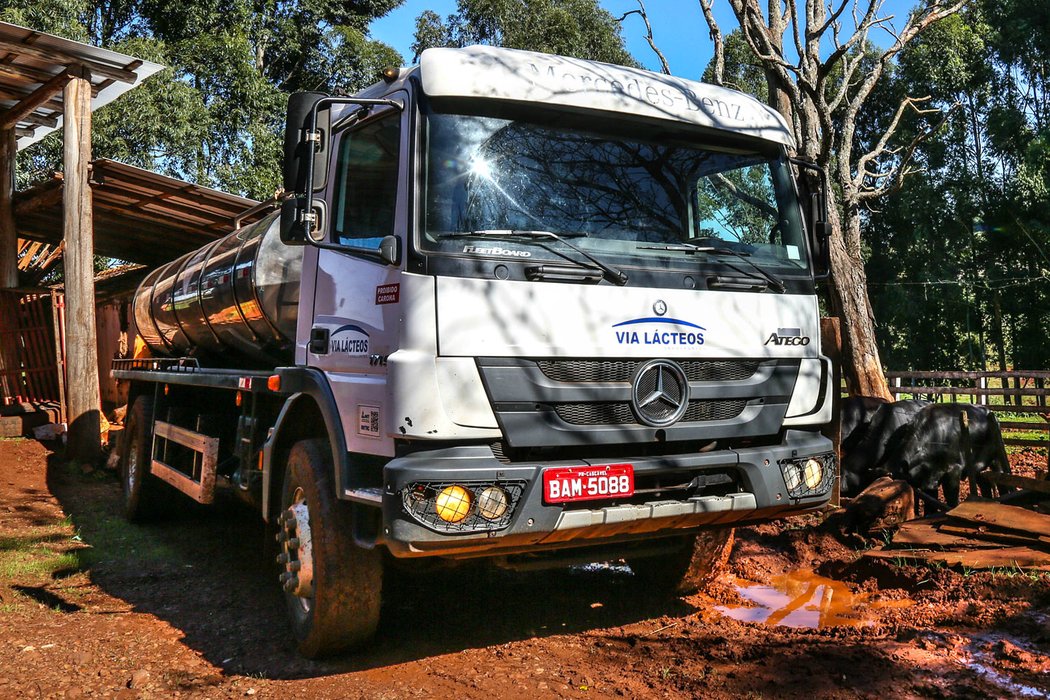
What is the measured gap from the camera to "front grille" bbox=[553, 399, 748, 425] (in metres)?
3.98

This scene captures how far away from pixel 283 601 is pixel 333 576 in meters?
1.52

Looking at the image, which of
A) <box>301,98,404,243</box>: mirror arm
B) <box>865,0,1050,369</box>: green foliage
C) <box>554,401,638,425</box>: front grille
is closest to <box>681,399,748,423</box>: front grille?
<box>554,401,638,425</box>: front grille

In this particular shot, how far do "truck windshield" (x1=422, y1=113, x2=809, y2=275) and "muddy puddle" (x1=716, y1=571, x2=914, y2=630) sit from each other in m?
1.97

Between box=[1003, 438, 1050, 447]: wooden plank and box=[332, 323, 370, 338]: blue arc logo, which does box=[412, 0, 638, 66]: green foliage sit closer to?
box=[1003, 438, 1050, 447]: wooden plank

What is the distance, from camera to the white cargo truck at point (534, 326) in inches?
150

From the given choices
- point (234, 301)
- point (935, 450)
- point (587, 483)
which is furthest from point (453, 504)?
point (935, 450)

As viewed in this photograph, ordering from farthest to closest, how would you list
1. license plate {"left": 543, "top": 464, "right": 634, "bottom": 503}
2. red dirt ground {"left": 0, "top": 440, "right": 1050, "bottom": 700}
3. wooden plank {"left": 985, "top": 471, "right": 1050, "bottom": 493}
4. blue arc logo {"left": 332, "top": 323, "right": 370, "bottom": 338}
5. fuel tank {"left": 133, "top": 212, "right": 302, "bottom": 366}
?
wooden plank {"left": 985, "top": 471, "right": 1050, "bottom": 493}, fuel tank {"left": 133, "top": 212, "right": 302, "bottom": 366}, blue arc logo {"left": 332, "top": 323, "right": 370, "bottom": 338}, red dirt ground {"left": 0, "top": 440, "right": 1050, "bottom": 700}, license plate {"left": 543, "top": 464, "right": 634, "bottom": 503}

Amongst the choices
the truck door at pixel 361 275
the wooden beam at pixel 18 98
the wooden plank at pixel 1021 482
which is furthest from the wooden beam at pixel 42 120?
the wooden plank at pixel 1021 482

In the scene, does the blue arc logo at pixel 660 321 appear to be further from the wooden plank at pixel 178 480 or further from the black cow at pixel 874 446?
the black cow at pixel 874 446

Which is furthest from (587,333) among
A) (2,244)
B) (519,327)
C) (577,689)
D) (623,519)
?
(2,244)

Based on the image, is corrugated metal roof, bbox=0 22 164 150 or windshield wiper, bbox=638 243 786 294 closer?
windshield wiper, bbox=638 243 786 294

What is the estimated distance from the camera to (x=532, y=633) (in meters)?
4.91

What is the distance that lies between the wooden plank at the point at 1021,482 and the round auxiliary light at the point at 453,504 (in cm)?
456

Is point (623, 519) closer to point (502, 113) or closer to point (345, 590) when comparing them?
point (345, 590)
